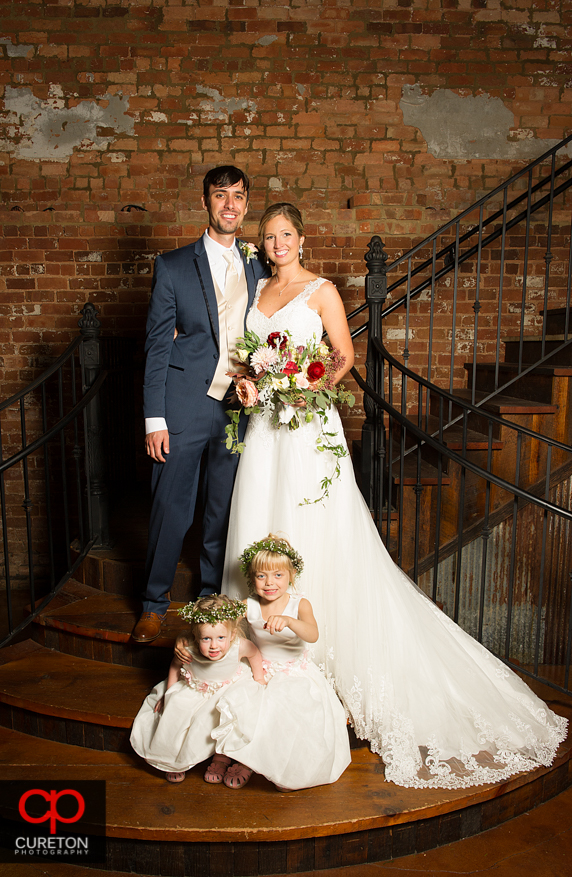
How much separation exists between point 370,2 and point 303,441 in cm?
339

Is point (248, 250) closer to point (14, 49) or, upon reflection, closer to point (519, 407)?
point (519, 407)

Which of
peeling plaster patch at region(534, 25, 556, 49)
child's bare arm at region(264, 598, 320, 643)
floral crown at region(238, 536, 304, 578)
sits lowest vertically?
child's bare arm at region(264, 598, 320, 643)

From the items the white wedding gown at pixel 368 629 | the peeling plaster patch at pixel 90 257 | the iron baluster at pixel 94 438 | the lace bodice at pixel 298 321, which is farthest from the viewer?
the peeling plaster patch at pixel 90 257

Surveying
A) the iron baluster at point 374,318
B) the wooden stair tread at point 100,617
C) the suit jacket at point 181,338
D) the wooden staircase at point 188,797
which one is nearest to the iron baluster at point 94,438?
the wooden stair tread at point 100,617

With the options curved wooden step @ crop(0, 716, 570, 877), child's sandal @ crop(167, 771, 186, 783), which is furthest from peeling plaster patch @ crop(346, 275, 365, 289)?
child's sandal @ crop(167, 771, 186, 783)

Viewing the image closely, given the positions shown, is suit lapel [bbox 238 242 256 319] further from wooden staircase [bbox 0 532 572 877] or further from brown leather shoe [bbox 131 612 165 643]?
wooden staircase [bbox 0 532 572 877]

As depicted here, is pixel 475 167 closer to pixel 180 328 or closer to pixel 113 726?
pixel 180 328

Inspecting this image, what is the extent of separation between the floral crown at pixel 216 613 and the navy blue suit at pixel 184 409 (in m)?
0.58

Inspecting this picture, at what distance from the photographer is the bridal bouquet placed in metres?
2.21

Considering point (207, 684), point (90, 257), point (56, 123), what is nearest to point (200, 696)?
point (207, 684)

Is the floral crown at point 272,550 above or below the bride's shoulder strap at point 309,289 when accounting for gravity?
below

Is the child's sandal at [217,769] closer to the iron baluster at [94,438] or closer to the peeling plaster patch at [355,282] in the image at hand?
the iron baluster at [94,438]

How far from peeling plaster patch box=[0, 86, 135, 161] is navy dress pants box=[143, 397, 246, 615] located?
106 inches

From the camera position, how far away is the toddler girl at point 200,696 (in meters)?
1.98
